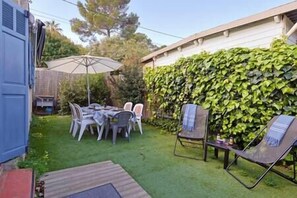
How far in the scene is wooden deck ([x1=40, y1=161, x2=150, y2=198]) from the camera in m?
2.81

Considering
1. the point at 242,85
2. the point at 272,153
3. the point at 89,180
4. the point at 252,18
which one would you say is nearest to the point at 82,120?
the point at 89,180

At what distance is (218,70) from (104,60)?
11.9 feet

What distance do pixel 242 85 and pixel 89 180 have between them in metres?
3.35

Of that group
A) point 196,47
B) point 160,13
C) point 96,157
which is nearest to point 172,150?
point 96,157

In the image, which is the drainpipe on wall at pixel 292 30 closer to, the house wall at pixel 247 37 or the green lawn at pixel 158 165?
the house wall at pixel 247 37

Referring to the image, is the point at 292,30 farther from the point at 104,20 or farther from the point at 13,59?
the point at 104,20

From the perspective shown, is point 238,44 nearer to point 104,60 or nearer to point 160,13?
point 104,60

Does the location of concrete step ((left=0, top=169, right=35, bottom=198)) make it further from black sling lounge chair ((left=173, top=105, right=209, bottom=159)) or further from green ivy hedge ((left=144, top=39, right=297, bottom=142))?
green ivy hedge ((left=144, top=39, right=297, bottom=142))

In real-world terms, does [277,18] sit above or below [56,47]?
below

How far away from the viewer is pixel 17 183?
8.45 ft

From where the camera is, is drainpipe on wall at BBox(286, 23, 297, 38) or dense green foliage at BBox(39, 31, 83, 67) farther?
dense green foliage at BBox(39, 31, 83, 67)

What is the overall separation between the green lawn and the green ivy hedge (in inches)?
33.9

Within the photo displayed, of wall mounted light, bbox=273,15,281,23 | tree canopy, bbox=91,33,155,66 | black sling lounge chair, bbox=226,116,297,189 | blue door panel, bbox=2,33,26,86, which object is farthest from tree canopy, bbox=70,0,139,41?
black sling lounge chair, bbox=226,116,297,189

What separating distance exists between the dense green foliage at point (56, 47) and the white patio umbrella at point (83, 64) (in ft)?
34.4
